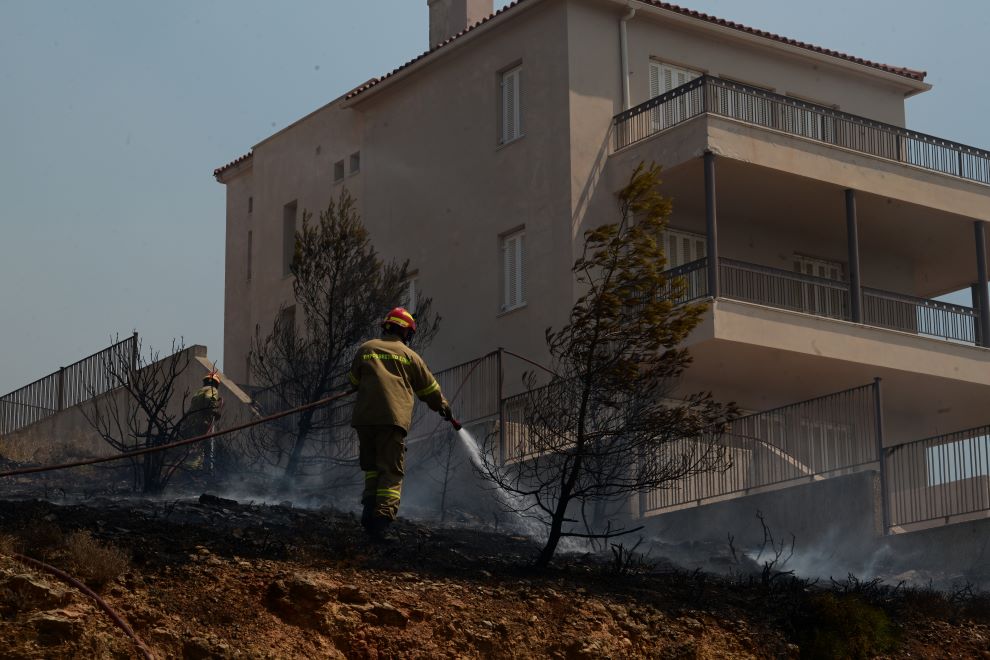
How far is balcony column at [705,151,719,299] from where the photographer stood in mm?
24828

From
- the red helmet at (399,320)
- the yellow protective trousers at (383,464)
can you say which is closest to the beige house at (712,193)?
the red helmet at (399,320)

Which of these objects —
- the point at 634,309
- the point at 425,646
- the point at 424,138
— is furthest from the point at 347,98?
the point at 425,646

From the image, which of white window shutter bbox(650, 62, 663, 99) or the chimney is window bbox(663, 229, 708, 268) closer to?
white window shutter bbox(650, 62, 663, 99)

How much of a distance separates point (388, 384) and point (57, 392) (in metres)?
20.0

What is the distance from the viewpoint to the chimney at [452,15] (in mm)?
31859

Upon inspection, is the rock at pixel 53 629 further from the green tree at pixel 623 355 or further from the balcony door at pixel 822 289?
the balcony door at pixel 822 289

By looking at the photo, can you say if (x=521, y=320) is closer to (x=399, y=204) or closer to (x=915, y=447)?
(x=399, y=204)

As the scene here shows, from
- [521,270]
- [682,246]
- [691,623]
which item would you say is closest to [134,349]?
Answer: [521,270]

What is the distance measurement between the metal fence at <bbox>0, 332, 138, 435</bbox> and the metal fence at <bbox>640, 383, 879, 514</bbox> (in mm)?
11865

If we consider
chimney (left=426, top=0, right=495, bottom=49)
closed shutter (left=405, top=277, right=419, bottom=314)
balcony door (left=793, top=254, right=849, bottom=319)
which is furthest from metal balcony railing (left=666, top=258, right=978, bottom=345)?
chimney (left=426, top=0, right=495, bottom=49)

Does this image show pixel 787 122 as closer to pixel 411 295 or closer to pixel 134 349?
pixel 411 295

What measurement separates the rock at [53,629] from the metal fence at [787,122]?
1670 cm

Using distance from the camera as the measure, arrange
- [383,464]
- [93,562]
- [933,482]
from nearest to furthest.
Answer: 1. [93,562]
2. [383,464]
3. [933,482]

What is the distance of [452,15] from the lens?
105ft
